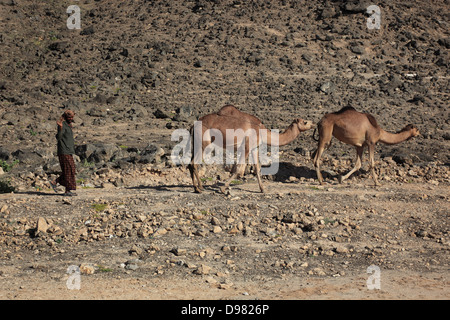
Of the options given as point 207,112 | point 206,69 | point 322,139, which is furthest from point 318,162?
point 206,69

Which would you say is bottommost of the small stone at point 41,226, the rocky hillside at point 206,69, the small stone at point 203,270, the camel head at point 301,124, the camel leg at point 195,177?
the small stone at point 203,270

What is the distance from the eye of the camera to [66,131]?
1362 centimetres

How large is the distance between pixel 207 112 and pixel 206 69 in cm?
426

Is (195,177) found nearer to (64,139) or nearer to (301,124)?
(301,124)

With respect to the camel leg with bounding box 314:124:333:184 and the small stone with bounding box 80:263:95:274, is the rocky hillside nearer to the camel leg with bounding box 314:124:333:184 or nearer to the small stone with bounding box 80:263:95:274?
the camel leg with bounding box 314:124:333:184

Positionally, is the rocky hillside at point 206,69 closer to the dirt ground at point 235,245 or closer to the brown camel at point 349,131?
the brown camel at point 349,131

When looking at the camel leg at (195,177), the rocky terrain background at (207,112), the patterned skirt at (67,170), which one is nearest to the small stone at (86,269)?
the rocky terrain background at (207,112)

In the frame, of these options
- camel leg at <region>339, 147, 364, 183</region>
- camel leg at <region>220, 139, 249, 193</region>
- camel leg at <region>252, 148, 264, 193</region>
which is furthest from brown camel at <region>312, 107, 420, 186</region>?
camel leg at <region>220, 139, 249, 193</region>

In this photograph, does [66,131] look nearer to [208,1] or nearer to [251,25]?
[251,25]

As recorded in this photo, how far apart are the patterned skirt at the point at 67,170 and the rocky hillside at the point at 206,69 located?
3.65 m

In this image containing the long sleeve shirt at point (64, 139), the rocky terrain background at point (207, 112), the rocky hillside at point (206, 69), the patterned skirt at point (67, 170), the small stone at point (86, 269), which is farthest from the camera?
the rocky hillside at point (206, 69)

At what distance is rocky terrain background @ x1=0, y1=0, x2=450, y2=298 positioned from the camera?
1220 cm

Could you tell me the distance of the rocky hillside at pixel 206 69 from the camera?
70.7 feet

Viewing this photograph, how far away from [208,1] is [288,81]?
817 centimetres
